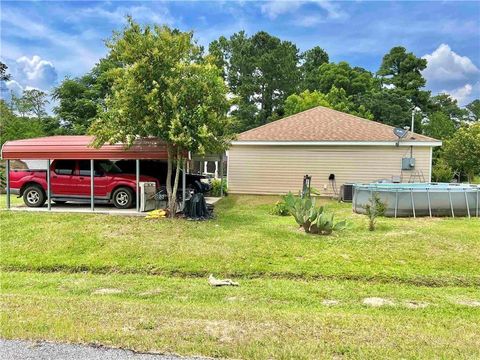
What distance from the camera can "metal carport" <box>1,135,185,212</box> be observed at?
1131 cm

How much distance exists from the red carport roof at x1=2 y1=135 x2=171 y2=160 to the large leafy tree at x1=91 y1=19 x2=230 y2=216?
744 mm

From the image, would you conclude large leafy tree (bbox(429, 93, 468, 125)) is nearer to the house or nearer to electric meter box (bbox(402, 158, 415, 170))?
the house

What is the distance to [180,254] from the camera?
26.2 ft

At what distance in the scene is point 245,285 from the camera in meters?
6.49

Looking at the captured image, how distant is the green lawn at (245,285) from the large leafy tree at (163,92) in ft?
7.40

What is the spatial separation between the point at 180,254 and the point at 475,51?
17239 mm

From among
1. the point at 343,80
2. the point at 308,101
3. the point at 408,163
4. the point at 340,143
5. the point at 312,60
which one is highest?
the point at 312,60

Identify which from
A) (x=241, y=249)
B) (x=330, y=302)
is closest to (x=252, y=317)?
(x=330, y=302)

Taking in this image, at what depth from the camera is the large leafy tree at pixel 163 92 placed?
9953 millimetres

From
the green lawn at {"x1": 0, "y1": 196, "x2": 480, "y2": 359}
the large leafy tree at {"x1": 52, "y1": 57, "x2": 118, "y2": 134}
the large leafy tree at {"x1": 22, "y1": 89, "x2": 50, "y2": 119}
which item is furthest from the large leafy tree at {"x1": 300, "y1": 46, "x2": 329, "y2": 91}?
the green lawn at {"x1": 0, "y1": 196, "x2": 480, "y2": 359}

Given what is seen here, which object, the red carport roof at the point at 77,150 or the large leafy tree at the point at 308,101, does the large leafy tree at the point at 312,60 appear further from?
the red carport roof at the point at 77,150

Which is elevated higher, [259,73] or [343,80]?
[259,73]

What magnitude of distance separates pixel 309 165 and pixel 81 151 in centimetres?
1005

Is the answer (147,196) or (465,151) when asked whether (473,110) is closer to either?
(465,151)
